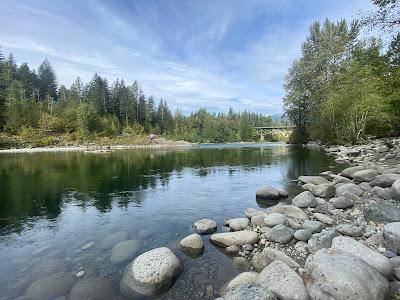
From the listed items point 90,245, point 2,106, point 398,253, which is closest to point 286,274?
point 398,253

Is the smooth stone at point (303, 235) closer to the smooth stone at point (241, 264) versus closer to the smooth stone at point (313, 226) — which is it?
the smooth stone at point (313, 226)

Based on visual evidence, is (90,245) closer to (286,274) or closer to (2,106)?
(286,274)

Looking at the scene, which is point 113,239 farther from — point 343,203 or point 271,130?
point 271,130

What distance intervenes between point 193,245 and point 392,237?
516 centimetres

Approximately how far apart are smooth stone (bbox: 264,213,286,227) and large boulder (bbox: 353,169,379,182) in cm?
783

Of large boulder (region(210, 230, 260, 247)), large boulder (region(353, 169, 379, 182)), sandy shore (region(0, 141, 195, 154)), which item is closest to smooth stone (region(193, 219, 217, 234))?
large boulder (region(210, 230, 260, 247))

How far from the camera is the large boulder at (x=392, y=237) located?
21.4 feet

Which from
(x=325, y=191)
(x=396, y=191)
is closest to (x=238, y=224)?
(x=325, y=191)

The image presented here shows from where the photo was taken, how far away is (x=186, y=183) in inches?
779

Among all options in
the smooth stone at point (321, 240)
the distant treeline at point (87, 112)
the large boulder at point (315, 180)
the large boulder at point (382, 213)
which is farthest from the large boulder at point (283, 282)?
the distant treeline at point (87, 112)

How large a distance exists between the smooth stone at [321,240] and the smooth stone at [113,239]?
5.94 meters

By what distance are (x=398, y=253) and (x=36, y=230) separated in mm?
11668

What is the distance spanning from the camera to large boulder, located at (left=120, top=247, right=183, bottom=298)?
610 centimetres

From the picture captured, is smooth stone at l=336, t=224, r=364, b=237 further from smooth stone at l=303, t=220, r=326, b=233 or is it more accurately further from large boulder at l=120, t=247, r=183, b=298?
large boulder at l=120, t=247, r=183, b=298
